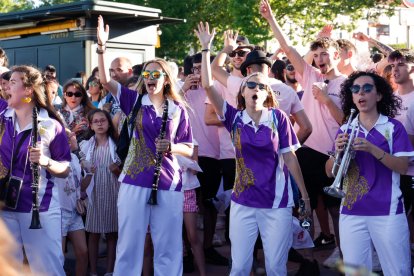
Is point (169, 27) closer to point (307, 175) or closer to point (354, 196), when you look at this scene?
point (307, 175)

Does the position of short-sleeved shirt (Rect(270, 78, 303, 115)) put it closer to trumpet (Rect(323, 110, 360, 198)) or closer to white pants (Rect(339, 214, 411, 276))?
trumpet (Rect(323, 110, 360, 198))

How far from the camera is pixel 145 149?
5820 mm

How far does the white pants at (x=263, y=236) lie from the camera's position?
215 inches

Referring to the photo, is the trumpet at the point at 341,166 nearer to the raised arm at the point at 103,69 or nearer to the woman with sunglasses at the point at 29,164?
the raised arm at the point at 103,69

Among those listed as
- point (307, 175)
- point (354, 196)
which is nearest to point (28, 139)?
point (354, 196)

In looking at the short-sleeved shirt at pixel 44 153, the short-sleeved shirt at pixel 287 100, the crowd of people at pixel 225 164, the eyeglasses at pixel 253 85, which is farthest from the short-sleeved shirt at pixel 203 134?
the short-sleeved shirt at pixel 44 153

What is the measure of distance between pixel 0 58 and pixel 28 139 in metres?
2.71

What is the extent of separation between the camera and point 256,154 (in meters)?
5.55

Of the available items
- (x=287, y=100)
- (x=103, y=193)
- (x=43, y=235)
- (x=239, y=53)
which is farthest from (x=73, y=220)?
(x=239, y=53)

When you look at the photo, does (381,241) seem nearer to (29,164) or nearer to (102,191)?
(29,164)

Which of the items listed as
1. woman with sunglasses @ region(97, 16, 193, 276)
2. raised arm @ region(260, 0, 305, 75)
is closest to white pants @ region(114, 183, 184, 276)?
woman with sunglasses @ region(97, 16, 193, 276)

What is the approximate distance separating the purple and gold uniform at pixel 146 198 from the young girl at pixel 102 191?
1.27 meters

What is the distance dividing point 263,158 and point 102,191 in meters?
2.26

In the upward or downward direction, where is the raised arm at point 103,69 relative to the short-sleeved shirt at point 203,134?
upward
